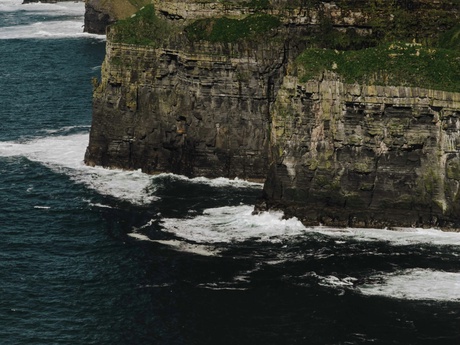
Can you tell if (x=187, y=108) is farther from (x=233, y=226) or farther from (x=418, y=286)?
(x=418, y=286)

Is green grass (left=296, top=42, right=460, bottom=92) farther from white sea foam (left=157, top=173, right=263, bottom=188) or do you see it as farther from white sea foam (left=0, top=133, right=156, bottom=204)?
white sea foam (left=0, top=133, right=156, bottom=204)

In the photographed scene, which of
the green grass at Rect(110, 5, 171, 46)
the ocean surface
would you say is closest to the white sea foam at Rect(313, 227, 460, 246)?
the ocean surface

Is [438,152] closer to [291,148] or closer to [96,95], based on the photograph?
[291,148]

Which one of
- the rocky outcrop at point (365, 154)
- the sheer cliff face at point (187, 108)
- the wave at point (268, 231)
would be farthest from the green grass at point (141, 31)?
the wave at point (268, 231)

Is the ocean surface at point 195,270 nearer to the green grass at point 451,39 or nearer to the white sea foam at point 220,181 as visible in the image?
the white sea foam at point 220,181

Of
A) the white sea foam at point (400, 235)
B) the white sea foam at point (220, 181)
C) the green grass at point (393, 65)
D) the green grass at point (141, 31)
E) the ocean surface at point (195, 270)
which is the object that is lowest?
the ocean surface at point (195, 270)

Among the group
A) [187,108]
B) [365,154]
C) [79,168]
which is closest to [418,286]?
[365,154]
